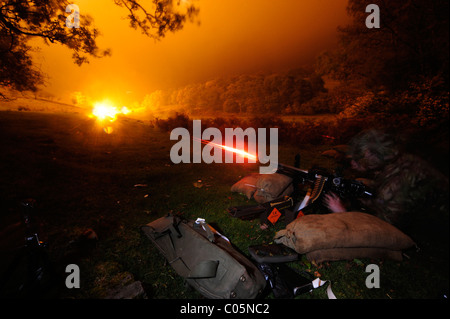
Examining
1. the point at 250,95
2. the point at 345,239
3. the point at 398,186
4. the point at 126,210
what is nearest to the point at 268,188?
the point at 345,239

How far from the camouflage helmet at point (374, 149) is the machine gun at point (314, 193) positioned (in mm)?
1138

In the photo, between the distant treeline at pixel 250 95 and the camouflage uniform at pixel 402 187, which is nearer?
the camouflage uniform at pixel 402 187

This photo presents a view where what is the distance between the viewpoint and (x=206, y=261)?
3.22 metres

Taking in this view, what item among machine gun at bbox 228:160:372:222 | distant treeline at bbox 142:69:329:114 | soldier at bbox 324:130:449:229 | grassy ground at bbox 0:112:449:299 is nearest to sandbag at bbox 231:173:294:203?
grassy ground at bbox 0:112:449:299

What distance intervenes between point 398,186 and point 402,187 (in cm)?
8

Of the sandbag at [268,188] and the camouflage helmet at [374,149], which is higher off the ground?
the camouflage helmet at [374,149]

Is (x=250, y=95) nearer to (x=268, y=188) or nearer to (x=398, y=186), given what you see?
(x=268, y=188)

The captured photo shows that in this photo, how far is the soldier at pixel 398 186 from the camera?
3502 mm

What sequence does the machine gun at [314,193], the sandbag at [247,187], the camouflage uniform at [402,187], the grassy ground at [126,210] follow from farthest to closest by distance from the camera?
the sandbag at [247,187]
the machine gun at [314,193]
the grassy ground at [126,210]
the camouflage uniform at [402,187]

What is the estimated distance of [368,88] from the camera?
9.93m

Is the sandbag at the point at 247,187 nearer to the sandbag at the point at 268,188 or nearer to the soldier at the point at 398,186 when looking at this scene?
the sandbag at the point at 268,188

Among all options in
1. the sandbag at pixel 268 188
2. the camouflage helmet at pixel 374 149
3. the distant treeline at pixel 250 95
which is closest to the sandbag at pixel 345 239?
the camouflage helmet at pixel 374 149

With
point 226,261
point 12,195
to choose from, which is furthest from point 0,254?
point 226,261

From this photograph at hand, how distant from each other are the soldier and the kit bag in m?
3.54
